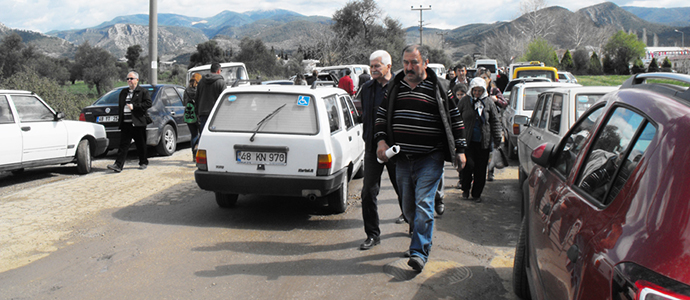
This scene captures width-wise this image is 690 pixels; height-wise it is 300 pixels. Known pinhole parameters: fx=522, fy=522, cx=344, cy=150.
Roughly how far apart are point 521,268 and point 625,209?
205 centimetres

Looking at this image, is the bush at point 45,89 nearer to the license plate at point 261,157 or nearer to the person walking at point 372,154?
the license plate at point 261,157

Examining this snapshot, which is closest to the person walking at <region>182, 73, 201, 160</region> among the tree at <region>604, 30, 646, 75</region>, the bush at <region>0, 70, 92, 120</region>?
the bush at <region>0, 70, 92, 120</region>

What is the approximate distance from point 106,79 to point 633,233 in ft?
168

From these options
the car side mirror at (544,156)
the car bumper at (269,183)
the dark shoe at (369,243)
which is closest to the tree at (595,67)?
the car bumper at (269,183)

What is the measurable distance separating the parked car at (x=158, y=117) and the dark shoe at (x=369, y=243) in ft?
23.6

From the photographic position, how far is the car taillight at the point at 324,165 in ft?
18.9

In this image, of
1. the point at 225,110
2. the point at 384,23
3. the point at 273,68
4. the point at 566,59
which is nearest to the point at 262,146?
the point at 225,110

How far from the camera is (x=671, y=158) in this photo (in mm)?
1784

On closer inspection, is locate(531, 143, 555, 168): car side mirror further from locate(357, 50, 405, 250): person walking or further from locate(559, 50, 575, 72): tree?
locate(559, 50, 575, 72): tree

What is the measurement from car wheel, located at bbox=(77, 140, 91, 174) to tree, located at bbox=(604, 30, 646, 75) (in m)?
60.1

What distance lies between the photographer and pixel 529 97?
11.1 m

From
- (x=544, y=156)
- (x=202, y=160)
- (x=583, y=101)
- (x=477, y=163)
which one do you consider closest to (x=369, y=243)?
(x=544, y=156)

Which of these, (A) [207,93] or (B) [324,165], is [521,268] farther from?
(A) [207,93]

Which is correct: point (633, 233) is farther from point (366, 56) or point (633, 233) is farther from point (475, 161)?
point (366, 56)
